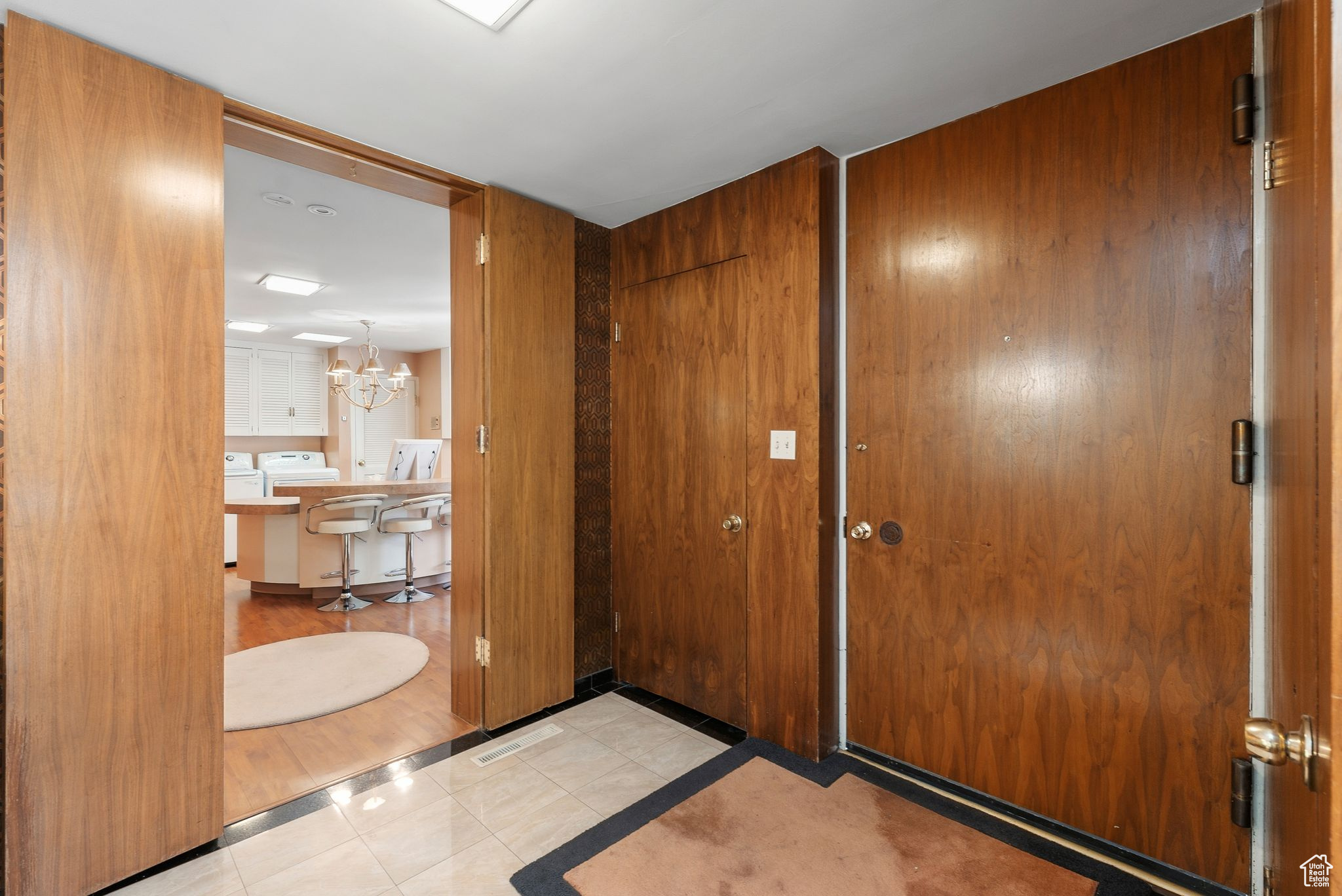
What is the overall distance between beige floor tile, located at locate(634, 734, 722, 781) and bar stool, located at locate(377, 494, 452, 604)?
3.13 meters

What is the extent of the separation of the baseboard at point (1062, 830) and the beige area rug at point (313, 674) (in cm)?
249

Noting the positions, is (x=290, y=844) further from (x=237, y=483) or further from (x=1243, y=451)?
(x=237, y=483)

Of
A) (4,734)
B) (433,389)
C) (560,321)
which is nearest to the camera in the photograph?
(4,734)

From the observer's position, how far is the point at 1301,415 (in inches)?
26.5

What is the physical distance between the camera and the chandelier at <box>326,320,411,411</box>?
637cm

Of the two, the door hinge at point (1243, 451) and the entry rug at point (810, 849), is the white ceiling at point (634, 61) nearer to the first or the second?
the door hinge at point (1243, 451)

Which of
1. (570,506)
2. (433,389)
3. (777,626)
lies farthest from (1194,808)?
(433,389)

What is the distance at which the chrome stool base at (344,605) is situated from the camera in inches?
183

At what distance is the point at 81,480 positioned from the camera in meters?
1.70

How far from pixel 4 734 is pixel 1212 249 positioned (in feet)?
11.5

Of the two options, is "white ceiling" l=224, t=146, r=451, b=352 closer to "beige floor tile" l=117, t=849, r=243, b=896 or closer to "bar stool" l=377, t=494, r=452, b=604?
"bar stool" l=377, t=494, r=452, b=604

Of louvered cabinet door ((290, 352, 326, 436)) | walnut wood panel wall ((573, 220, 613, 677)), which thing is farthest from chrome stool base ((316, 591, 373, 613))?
louvered cabinet door ((290, 352, 326, 436))

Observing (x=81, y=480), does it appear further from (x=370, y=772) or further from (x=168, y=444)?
(x=370, y=772)

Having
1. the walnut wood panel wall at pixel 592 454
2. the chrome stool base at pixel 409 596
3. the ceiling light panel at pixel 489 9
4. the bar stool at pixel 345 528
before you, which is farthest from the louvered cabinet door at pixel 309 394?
the ceiling light panel at pixel 489 9
